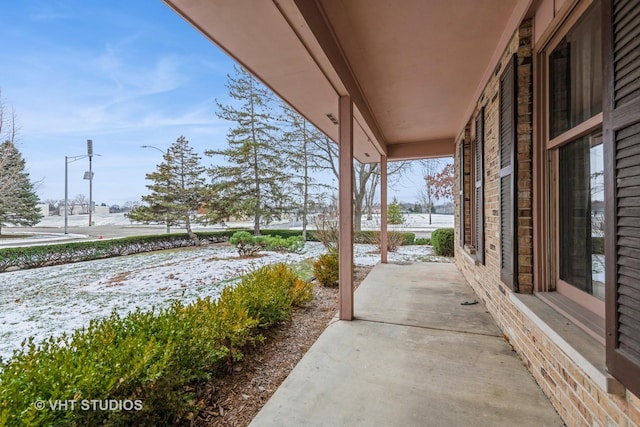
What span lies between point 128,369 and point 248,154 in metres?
13.3

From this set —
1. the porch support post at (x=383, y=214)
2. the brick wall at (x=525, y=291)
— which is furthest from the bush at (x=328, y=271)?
the brick wall at (x=525, y=291)

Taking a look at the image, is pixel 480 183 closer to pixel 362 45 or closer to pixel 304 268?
pixel 362 45

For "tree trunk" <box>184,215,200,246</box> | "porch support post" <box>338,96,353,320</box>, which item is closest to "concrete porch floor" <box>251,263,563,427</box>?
"porch support post" <box>338,96,353,320</box>

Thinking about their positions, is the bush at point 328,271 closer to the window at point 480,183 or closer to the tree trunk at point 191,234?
the window at point 480,183

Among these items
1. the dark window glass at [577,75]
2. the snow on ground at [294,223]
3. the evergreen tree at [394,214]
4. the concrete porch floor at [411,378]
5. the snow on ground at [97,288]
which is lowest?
the snow on ground at [97,288]

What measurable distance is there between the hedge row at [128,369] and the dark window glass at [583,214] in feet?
8.02

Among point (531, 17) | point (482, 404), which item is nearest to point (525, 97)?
point (531, 17)

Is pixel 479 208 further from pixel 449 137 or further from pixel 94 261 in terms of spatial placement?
pixel 94 261

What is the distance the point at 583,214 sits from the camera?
176 centimetres

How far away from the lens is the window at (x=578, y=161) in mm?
1572

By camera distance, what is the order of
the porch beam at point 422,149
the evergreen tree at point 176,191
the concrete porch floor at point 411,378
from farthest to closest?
the evergreen tree at point 176,191 → the porch beam at point 422,149 → the concrete porch floor at point 411,378

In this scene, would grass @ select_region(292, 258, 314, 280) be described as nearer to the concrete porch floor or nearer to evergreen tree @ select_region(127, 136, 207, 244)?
the concrete porch floor

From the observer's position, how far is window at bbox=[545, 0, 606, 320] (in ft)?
5.16

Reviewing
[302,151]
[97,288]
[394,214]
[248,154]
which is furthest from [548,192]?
[248,154]
